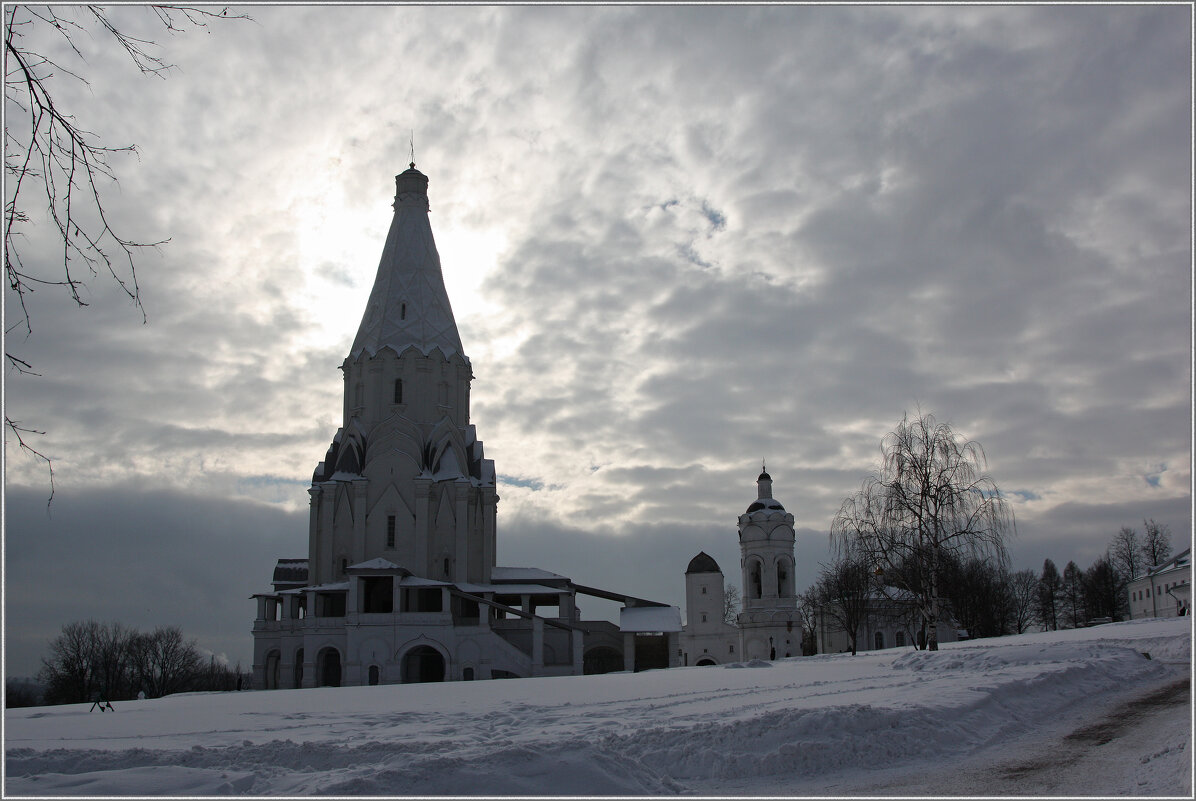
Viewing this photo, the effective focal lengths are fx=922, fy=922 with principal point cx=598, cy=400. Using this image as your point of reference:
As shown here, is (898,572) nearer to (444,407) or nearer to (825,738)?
(825,738)

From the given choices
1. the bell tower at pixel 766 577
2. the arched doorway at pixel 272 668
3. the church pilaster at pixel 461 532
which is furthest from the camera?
the bell tower at pixel 766 577

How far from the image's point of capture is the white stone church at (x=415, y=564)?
4291 centimetres

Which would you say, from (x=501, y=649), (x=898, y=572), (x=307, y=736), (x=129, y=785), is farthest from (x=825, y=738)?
(x=501, y=649)

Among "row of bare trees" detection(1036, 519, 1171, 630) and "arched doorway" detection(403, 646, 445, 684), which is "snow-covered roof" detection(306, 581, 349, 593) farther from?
"row of bare trees" detection(1036, 519, 1171, 630)

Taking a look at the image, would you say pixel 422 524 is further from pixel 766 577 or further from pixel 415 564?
pixel 766 577

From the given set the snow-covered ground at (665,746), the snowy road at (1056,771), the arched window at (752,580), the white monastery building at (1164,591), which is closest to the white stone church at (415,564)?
the arched window at (752,580)

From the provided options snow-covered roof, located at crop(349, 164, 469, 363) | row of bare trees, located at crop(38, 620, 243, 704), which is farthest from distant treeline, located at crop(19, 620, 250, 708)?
snow-covered roof, located at crop(349, 164, 469, 363)

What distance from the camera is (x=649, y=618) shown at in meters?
49.9

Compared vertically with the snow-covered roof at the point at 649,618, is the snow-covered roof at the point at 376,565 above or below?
above

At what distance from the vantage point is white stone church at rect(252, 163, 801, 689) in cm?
4291

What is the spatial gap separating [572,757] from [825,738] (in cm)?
285

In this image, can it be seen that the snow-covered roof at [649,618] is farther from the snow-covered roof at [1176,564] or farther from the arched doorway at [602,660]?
the snow-covered roof at [1176,564]

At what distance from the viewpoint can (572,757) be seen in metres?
8.59

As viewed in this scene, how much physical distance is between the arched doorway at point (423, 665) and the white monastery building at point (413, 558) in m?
0.07
